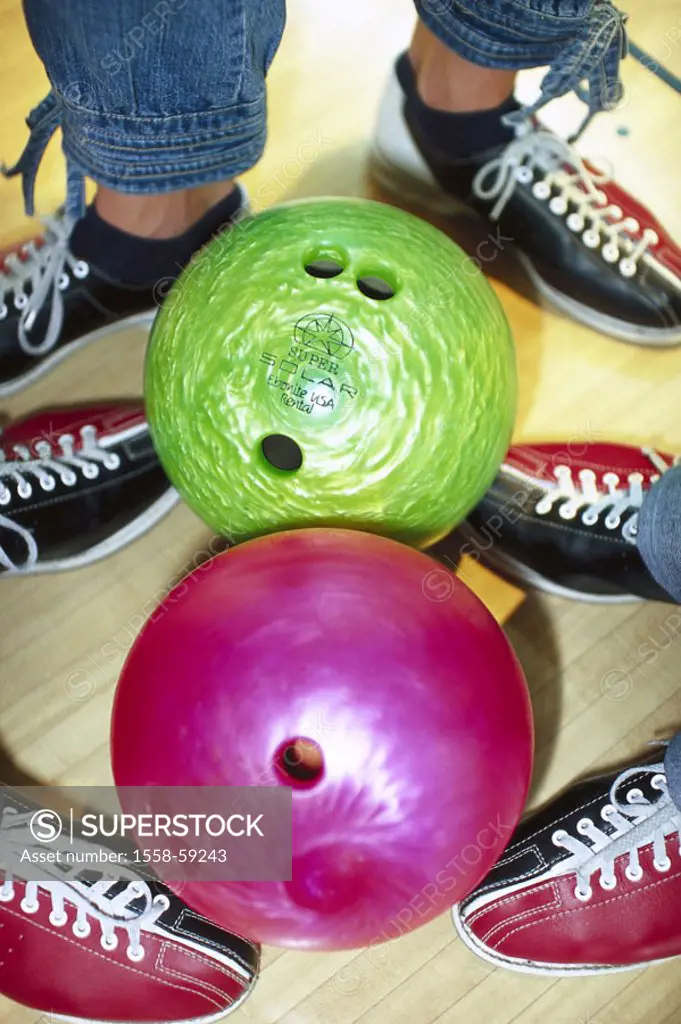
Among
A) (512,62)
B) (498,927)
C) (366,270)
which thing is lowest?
(498,927)

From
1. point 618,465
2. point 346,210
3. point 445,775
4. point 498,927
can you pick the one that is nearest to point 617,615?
point 618,465

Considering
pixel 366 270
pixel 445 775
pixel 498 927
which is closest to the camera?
pixel 445 775

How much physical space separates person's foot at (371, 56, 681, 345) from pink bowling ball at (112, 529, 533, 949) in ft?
2.09

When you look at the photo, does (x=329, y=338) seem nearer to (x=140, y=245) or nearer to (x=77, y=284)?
(x=140, y=245)

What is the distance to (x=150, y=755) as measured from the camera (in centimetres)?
72

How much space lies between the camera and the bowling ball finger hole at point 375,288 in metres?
0.81

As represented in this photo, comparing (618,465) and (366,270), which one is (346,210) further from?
(618,465)

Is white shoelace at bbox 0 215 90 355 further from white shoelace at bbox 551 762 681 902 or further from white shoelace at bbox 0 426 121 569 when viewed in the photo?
white shoelace at bbox 551 762 681 902

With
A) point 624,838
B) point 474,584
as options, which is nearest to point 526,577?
point 474,584

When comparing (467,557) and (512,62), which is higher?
(512,62)

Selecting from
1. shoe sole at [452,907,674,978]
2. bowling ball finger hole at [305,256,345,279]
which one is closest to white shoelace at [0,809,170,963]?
shoe sole at [452,907,674,978]

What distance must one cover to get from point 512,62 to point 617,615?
2.24 ft

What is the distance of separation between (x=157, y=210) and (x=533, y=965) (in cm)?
96

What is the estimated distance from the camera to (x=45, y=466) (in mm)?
1077
